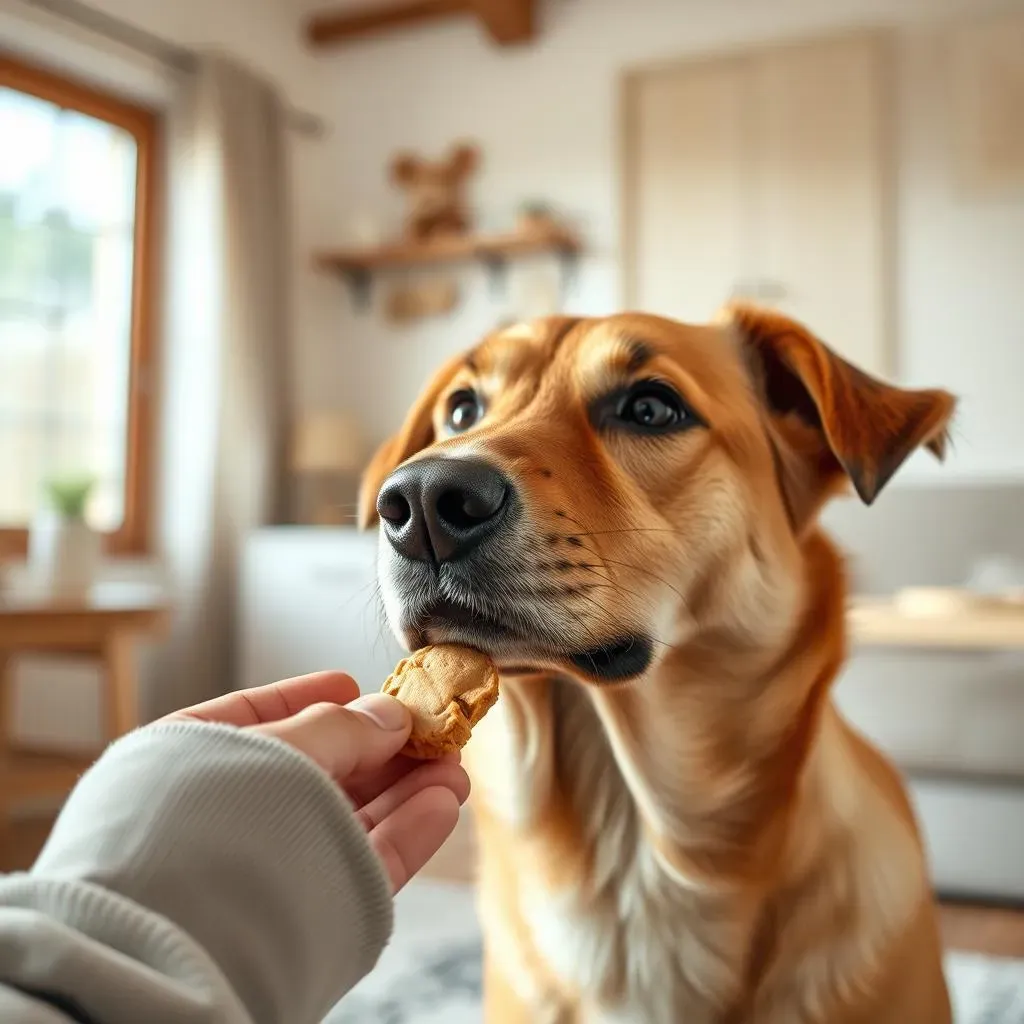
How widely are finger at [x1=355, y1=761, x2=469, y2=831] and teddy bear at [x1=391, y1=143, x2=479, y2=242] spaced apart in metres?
4.09

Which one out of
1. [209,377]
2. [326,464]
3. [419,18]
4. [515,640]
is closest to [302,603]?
[326,464]

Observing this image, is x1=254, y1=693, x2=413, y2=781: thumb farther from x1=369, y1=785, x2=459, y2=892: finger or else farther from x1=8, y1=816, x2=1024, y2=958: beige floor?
Result: x1=8, y1=816, x2=1024, y2=958: beige floor

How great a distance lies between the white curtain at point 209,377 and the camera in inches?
153

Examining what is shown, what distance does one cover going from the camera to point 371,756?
65 centimetres

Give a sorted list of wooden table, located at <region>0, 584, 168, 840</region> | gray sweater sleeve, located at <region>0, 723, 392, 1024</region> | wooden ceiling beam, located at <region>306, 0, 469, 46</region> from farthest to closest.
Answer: wooden ceiling beam, located at <region>306, 0, 469, 46</region>
wooden table, located at <region>0, 584, 168, 840</region>
gray sweater sleeve, located at <region>0, 723, 392, 1024</region>

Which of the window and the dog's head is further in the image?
the window

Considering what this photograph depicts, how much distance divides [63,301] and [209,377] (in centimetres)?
57

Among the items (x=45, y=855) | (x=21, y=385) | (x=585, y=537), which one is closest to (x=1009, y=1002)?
(x=585, y=537)

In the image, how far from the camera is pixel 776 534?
39.4 inches

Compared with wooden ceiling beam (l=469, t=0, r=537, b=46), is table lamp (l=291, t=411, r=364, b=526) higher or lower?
lower

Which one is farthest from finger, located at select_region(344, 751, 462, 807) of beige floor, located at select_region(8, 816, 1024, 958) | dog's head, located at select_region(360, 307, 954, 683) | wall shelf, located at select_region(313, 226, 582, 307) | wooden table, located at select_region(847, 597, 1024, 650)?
wall shelf, located at select_region(313, 226, 582, 307)

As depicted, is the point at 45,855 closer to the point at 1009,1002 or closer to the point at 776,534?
Result: the point at 776,534

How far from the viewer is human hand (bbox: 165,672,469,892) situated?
1.98 ft

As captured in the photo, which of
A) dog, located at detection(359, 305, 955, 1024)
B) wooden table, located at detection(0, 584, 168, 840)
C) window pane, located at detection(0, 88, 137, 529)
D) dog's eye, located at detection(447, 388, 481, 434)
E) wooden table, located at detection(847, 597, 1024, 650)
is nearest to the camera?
dog, located at detection(359, 305, 955, 1024)
